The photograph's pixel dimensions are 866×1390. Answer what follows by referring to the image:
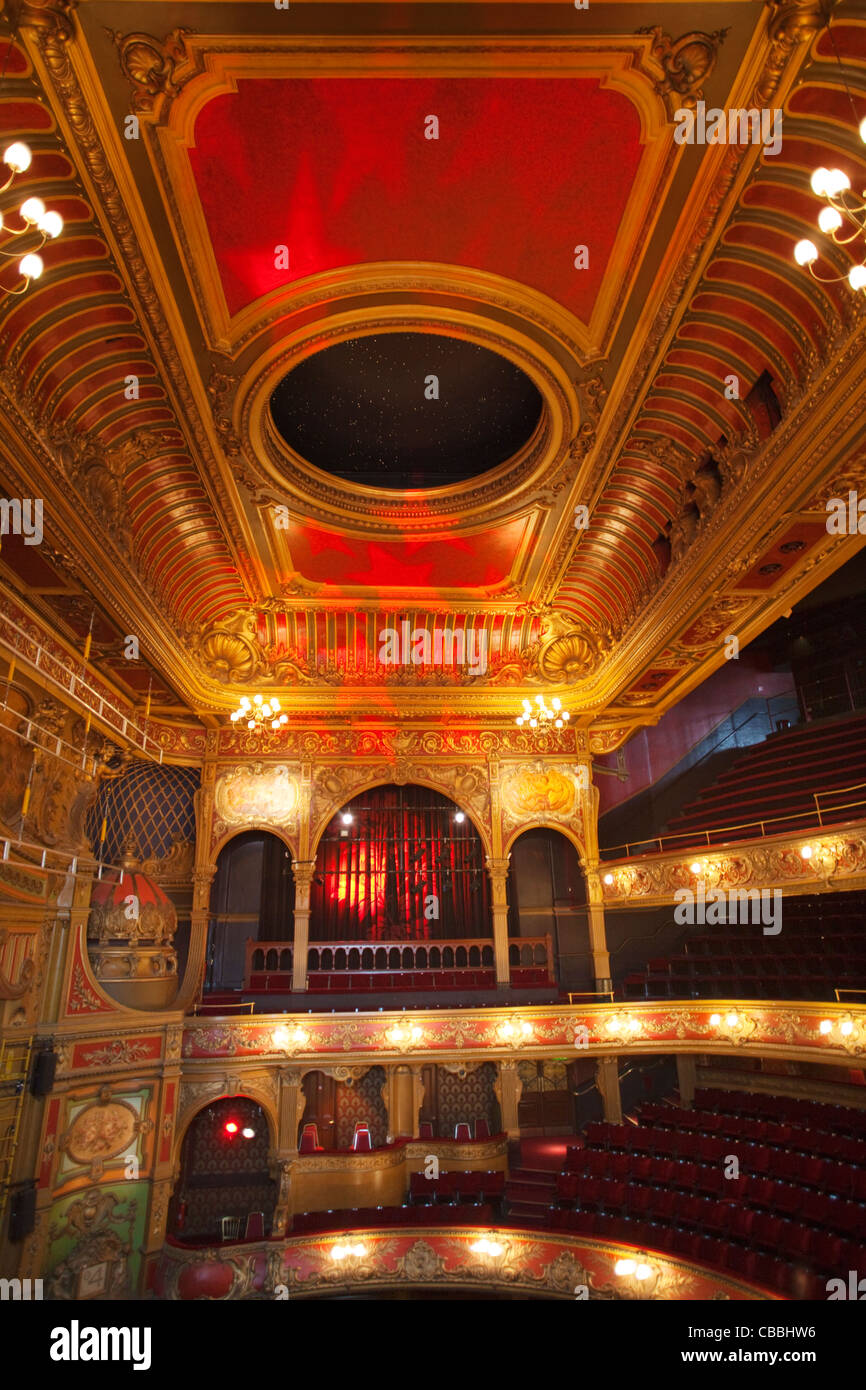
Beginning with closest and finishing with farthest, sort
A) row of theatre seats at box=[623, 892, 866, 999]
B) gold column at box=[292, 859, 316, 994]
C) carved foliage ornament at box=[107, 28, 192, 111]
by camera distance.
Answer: carved foliage ornament at box=[107, 28, 192, 111]
row of theatre seats at box=[623, 892, 866, 999]
gold column at box=[292, 859, 316, 994]

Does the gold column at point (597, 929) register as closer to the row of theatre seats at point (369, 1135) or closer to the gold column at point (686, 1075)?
the gold column at point (686, 1075)

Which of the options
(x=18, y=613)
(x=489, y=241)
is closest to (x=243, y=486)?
(x=18, y=613)

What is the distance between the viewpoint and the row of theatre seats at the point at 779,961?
1258 cm

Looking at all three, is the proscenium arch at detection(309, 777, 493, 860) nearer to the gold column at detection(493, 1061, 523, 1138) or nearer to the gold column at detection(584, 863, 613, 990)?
the gold column at detection(584, 863, 613, 990)

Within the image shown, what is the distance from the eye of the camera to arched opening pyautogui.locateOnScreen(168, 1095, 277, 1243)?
12.1 metres

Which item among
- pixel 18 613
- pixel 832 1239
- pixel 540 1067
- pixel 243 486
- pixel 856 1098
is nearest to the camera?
pixel 832 1239

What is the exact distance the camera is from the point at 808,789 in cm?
1437

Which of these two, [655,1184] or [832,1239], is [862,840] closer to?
[832,1239]

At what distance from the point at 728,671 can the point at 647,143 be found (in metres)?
14.8

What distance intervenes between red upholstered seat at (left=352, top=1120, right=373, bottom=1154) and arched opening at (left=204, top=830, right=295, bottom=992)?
9.88 feet

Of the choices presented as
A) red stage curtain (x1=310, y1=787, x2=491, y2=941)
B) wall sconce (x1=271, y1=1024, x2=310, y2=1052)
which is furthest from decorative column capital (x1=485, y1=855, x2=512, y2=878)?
wall sconce (x1=271, y1=1024, x2=310, y2=1052)

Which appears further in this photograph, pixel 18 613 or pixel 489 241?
pixel 18 613

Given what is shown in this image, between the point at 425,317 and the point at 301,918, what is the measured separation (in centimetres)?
1033

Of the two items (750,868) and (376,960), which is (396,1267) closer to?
(376,960)
